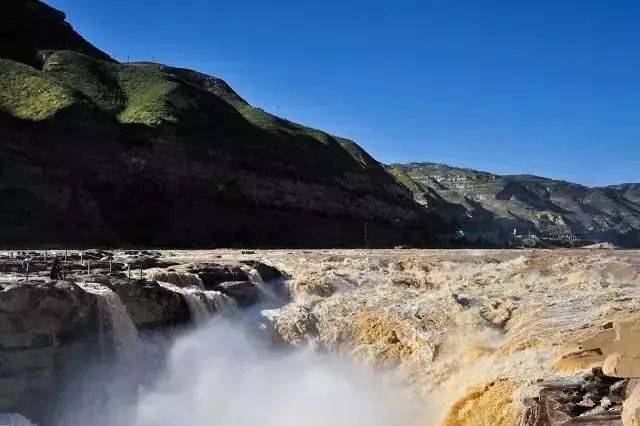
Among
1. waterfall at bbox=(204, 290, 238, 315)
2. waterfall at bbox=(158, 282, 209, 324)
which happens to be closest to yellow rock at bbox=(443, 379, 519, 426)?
waterfall at bbox=(158, 282, 209, 324)

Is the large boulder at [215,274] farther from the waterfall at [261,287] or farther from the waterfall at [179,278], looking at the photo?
the waterfall at [179,278]

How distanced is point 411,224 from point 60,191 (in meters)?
A: 56.1

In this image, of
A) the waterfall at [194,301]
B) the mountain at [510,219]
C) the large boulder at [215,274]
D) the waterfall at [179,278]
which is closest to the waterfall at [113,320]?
the waterfall at [194,301]

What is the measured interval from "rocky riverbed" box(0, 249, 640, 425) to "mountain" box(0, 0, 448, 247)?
21.4 m

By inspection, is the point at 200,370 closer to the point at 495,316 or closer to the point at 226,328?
the point at 226,328

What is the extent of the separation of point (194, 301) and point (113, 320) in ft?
13.9

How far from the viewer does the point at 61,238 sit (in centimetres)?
4309

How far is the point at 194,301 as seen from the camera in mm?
20797

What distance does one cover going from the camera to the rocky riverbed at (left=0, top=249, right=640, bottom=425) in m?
13.3

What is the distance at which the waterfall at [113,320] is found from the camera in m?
16.3

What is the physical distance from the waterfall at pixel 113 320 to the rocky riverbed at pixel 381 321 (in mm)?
59

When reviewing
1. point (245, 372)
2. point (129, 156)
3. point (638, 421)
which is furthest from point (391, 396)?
point (129, 156)

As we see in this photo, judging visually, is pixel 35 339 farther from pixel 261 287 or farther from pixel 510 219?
pixel 510 219

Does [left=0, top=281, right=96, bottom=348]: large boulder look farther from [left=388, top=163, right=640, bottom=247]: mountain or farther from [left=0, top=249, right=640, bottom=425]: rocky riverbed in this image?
[left=388, top=163, right=640, bottom=247]: mountain
